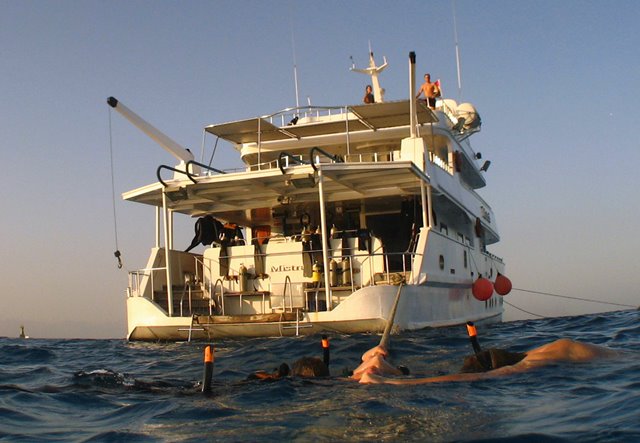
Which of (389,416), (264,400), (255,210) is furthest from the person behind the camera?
(255,210)

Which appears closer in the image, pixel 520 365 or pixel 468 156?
pixel 520 365

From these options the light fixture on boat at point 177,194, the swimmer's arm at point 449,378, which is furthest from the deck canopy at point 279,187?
the swimmer's arm at point 449,378

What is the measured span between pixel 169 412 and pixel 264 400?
35.3 inches

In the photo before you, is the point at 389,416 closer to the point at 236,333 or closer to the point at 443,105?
the point at 236,333

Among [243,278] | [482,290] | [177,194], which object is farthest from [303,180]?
[482,290]

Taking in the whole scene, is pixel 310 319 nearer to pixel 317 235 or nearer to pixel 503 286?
pixel 317 235

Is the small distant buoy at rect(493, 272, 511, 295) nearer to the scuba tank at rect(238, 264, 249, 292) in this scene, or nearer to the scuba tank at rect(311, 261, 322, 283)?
the scuba tank at rect(311, 261, 322, 283)

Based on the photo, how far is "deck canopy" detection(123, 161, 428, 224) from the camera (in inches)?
541

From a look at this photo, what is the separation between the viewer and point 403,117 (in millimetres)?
18000

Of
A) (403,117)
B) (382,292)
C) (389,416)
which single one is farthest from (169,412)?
(403,117)

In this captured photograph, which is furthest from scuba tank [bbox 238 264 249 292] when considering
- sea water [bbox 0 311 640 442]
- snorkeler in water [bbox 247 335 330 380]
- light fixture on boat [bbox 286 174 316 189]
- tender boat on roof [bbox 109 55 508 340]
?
snorkeler in water [bbox 247 335 330 380]

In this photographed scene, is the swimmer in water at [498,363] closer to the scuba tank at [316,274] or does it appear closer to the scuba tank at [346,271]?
the scuba tank at [316,274]

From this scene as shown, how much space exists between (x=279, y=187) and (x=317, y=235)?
165 centimetres

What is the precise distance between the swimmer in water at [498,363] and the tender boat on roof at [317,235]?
212 inches
